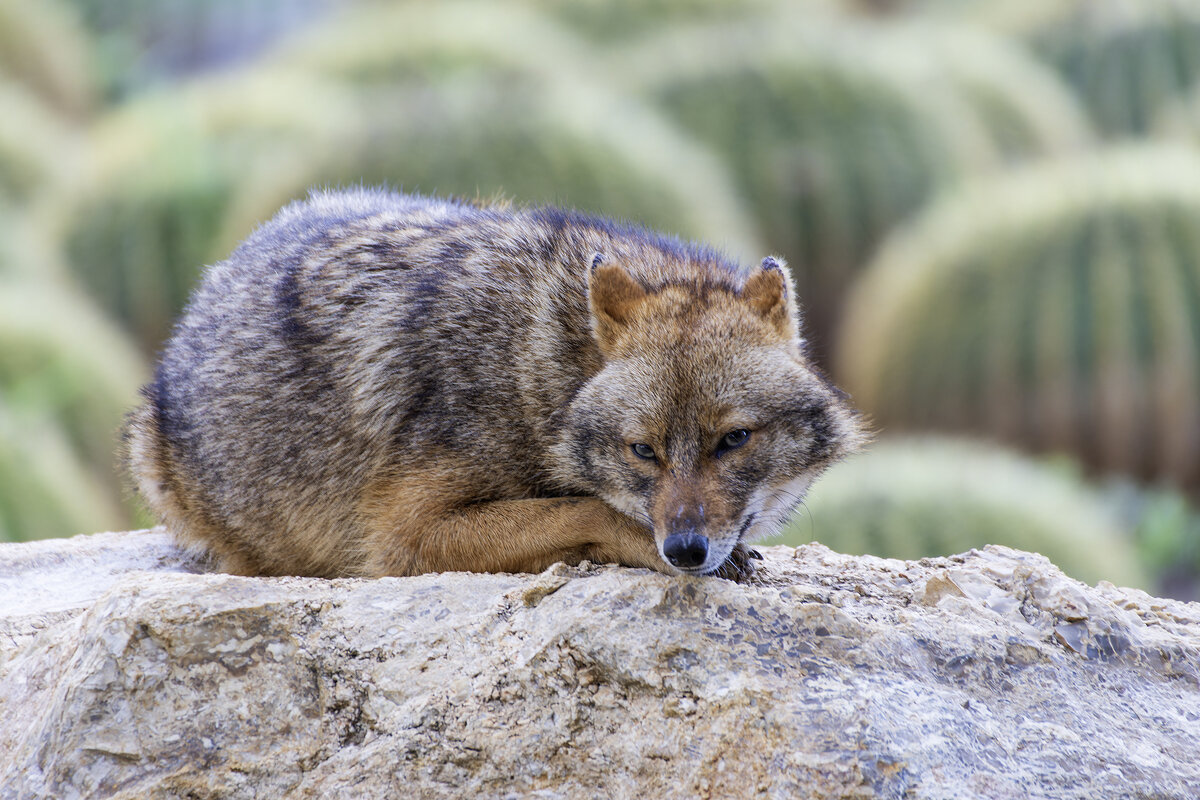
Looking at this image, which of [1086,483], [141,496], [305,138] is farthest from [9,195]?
[1086,483]

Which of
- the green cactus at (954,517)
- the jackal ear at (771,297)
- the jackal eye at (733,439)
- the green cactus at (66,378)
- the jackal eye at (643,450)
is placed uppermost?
the jackal ear at (771,297)

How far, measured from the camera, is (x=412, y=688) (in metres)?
3.56

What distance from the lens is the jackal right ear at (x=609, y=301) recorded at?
415cm

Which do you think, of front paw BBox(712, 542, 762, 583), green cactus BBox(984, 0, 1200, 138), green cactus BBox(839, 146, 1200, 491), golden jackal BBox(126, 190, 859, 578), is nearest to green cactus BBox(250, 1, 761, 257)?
green cactus BBox(839, 146, 1200, 491)

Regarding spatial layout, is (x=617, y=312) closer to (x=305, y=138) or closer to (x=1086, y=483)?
(x=1086, y=483)

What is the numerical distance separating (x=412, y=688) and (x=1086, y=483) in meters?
7.39

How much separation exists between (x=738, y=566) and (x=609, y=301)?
962 mm

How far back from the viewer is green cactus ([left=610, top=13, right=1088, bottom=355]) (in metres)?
11.8

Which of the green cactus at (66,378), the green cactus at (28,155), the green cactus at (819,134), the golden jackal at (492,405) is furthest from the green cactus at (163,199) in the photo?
the golden jackal at (492,405)

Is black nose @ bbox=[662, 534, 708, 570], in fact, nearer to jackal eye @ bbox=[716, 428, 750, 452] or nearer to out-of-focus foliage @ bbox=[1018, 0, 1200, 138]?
jackal eye @ bbox=[716, 428, 750, 452]

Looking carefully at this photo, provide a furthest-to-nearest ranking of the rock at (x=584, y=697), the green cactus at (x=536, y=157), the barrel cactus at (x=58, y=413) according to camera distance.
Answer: the green cactus at (x=536, y=157), the barrel cactus at (x=58, y=413), the rock at (x=584, y=697)

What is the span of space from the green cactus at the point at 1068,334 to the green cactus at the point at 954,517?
201cm

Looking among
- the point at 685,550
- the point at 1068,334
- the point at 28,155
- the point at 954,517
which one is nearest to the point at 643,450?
the point at 685,550

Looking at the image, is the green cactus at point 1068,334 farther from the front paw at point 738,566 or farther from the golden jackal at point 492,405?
the front paw at point 738,566
